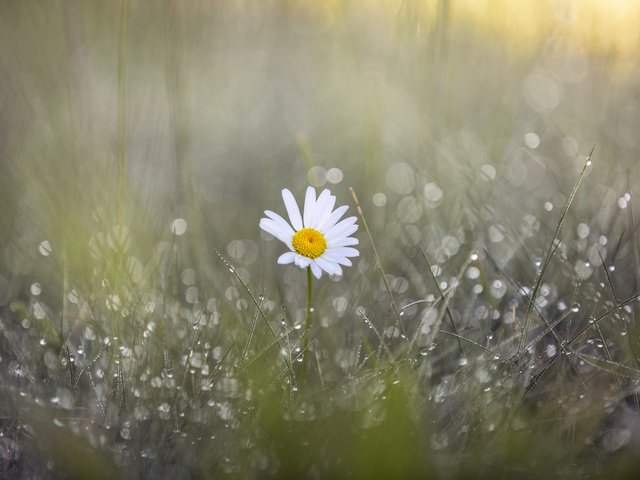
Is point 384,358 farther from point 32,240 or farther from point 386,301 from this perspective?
point 32,240

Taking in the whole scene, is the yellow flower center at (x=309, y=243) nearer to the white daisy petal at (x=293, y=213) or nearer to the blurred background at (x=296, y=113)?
the white daisy petal at (x=293, y=213)

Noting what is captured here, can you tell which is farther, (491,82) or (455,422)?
(491,82)

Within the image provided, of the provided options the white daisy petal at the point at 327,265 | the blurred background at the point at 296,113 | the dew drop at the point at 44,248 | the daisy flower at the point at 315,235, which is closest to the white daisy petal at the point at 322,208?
the daisy flower at the point at 315,235

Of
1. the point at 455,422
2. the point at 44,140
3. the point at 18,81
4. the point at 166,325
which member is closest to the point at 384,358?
the point at 455,422

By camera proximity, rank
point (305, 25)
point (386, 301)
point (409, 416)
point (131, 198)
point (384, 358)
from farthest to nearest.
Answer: point (305, 25), point (131, 198), point (386, 301), point (384, 358), point (409, 416)

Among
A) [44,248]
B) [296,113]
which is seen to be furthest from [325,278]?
[296,113]

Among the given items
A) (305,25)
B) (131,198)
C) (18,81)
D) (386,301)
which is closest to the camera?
(386,301)

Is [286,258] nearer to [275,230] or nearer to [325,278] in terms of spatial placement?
[275,230]
